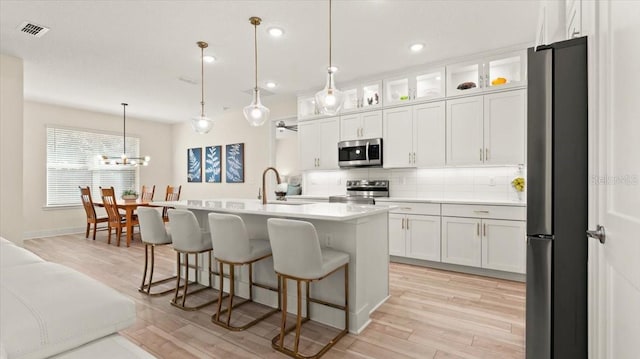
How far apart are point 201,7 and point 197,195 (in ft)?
19.3

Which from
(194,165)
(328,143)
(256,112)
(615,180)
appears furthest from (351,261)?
(194,165)

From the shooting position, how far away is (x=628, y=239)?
98cm

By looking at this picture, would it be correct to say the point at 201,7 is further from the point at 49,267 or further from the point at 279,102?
the point at 279,102

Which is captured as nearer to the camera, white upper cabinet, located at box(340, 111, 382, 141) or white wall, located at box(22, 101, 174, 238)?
white upper cabinet, located at box(340, 111, 382, 141)

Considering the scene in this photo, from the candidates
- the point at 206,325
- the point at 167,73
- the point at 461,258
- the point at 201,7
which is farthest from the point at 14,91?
the point at 461,258

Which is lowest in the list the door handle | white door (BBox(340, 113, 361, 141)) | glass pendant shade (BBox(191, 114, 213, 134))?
the door handle

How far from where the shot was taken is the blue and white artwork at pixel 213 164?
7523 mm

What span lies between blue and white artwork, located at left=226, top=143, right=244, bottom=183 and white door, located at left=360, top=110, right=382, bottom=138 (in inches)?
128

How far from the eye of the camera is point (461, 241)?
383 centimetres

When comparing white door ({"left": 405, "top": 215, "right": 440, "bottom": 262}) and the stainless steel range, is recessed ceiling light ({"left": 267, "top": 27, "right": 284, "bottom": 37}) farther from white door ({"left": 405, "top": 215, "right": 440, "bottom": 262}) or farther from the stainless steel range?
white door ({"left": 405, "top": 215, "right": 440, "bottom": 262})

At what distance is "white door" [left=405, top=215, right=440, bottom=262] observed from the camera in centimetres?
400

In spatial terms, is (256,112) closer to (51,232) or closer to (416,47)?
(416,47)

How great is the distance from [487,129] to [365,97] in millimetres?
1925

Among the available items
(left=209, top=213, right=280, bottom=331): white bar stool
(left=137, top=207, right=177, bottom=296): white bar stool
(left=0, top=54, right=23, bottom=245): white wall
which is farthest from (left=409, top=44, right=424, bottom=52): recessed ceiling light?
(left=0, top=54, right=23, bottom=245): white wall
